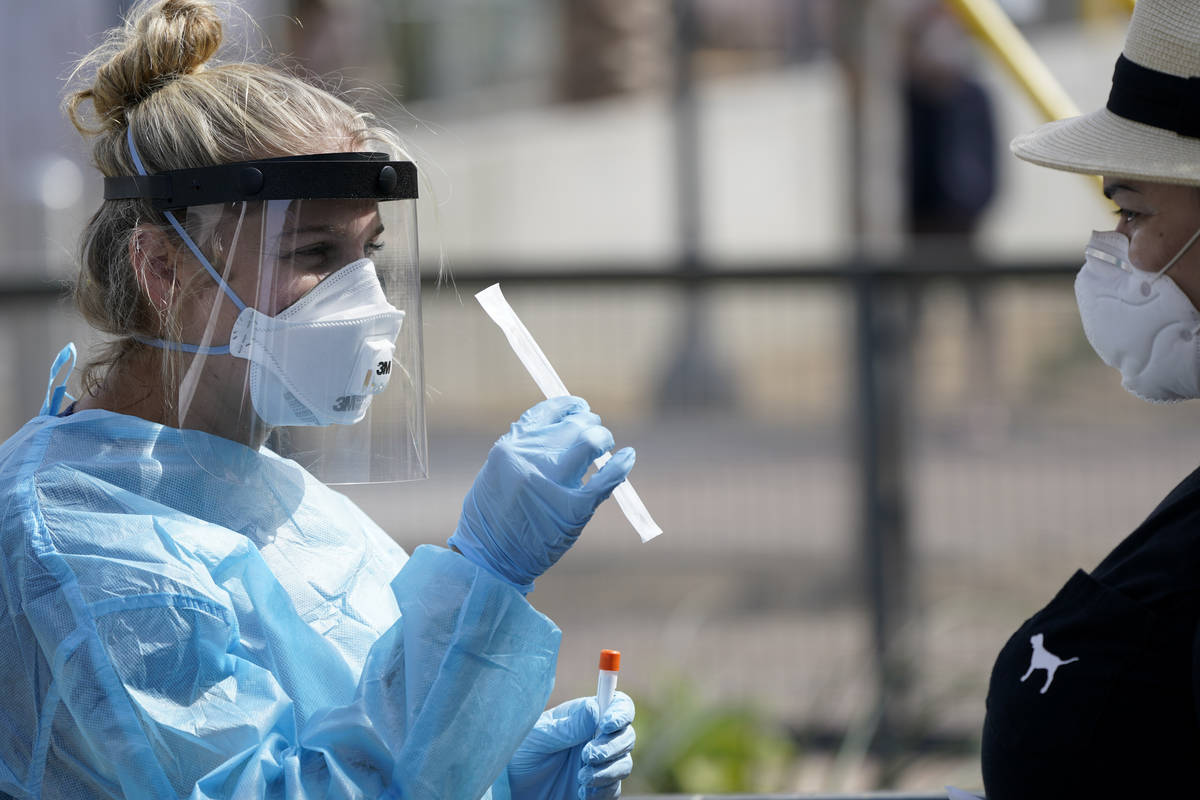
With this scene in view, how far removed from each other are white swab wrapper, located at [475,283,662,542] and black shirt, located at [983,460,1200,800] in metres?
0.55

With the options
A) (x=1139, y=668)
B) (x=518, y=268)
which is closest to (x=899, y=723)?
(x=518, y=268)

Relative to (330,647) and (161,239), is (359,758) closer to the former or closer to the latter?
(330,647)

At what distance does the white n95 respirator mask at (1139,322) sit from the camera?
70.3 inches

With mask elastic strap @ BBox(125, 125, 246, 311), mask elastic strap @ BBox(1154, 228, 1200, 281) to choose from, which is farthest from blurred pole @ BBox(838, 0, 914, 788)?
mask elastic strap @ BBox(125, 125, 246, 311)

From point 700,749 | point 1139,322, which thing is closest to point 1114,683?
point 1139,322

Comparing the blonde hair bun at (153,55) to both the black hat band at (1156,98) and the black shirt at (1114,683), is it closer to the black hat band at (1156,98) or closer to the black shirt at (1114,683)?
the black hat band at (1156,98)

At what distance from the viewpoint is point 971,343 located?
4703 mm

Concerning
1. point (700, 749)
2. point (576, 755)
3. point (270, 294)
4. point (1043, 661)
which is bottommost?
point (700, 749)

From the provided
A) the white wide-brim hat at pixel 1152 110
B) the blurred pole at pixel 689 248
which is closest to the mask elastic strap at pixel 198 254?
the white wide-brim hat at pixel 1152 110

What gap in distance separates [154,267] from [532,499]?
2.24 ft

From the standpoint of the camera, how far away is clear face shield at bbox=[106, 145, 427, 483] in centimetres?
192

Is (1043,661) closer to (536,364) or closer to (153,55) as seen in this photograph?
(536,364)

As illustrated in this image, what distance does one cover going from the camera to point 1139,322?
182cm

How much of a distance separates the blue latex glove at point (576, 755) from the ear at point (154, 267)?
863 mm
